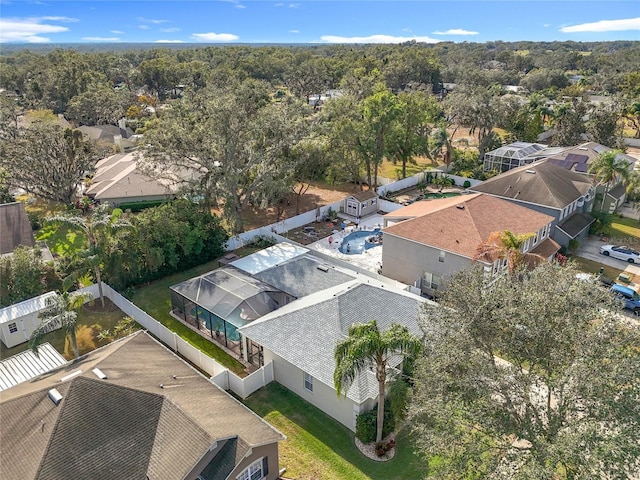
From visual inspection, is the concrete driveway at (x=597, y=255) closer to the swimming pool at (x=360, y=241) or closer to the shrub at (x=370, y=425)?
the swimming pool at (x=360, y=241)

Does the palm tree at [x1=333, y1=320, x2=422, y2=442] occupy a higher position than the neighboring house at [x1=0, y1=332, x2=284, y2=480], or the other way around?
the palm tree at [x1=333, y1=320, x2=422, y2=442]

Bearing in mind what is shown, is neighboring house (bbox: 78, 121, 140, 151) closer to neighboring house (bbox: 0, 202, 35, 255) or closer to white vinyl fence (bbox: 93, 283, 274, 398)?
neighboring house (bbox: 0, 202, 35, 255)

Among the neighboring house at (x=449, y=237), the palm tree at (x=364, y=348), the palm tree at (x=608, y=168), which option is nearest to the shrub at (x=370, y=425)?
the palm tree at (x=364, y=348)

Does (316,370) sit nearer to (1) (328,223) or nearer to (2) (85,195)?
(1) (328,223)

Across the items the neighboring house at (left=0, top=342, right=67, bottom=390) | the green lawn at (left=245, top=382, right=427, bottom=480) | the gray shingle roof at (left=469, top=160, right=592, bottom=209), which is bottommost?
the green lawn at (left=245, top=382, right=427, bottom=480)

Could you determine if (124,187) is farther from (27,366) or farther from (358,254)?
(27,366)

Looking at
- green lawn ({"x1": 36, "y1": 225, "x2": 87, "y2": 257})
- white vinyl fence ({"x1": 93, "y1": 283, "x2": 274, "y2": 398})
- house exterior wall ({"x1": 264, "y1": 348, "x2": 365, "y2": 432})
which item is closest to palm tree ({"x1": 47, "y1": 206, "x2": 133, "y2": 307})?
white vinyl fence ({"x1": 93, "y1": 283, "x2": 274, "y2": 398})

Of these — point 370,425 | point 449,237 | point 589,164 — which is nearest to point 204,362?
point 370,425
